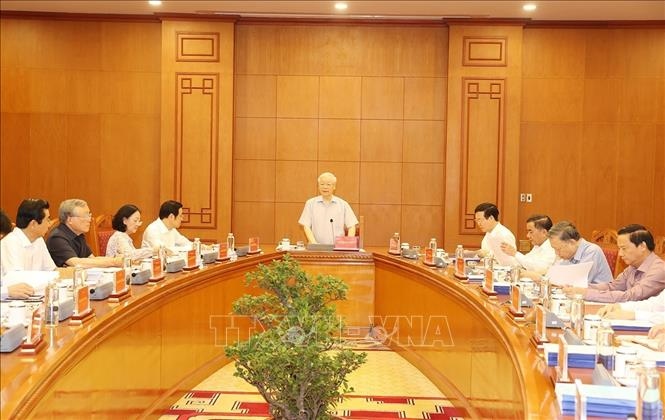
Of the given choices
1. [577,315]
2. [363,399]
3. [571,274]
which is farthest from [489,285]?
[363,399]

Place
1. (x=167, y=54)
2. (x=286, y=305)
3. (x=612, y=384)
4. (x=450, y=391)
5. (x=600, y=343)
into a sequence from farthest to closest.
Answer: (x=167, y=54) < (x=450, y=391) < (x=286, y=305) < (x=600, y=343) < (x=612, y=384)

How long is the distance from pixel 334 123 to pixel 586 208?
2.97 m

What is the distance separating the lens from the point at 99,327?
2846mm

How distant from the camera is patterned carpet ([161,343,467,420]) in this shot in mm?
4141

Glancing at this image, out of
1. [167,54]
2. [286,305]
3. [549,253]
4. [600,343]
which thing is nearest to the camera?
[600,343]

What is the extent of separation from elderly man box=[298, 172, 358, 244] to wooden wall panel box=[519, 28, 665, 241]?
2.44 m

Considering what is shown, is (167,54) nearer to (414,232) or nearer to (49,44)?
(49,44)

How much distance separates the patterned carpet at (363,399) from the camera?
4141mm

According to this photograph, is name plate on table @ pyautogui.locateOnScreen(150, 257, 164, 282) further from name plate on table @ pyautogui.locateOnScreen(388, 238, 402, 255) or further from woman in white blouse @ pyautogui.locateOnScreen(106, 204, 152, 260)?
name plate on table @ pyautogui.locateOnScreen(388, 238, 402, 255)

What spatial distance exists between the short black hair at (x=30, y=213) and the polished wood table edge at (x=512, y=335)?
2274 millimetres

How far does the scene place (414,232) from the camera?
833 centimetres

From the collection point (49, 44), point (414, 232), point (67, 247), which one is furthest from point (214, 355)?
point (49, 44)

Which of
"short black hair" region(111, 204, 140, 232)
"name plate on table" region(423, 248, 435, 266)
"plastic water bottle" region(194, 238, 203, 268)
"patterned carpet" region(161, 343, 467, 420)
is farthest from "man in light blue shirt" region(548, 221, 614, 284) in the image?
"short black hair" region(111, 204, 140, 232)

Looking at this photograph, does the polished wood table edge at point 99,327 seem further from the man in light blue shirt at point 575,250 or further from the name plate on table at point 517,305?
the man in light blue shirt at point 575,250
